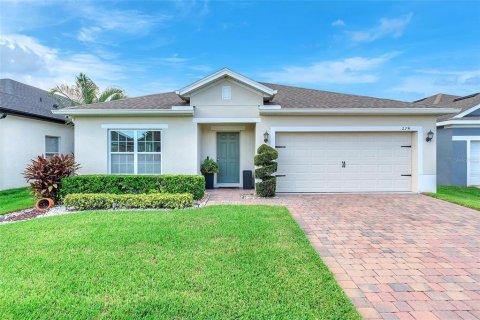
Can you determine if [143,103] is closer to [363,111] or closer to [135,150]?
[135,150]

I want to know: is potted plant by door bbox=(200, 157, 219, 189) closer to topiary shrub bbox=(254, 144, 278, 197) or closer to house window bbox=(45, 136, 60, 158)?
topiary shrub bbox=(254, 144, 278, 197)

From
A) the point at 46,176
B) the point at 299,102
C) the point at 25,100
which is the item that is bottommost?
the point at 46,176

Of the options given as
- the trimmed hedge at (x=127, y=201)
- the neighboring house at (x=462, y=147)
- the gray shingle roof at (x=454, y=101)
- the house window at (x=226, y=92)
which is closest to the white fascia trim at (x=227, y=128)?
the house window at (x=226, y=92)

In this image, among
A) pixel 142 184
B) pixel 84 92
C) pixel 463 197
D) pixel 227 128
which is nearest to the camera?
pixel 142 184

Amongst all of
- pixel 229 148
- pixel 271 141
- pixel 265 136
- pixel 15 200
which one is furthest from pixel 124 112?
pixel 271 141

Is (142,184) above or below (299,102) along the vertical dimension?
below

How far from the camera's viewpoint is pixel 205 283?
3434 mm

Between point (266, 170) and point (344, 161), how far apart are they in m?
3.43

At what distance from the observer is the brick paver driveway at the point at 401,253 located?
3.06 meters

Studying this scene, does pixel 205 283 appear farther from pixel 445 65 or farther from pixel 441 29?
pixel 445 65

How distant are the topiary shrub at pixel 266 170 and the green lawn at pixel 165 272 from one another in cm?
369

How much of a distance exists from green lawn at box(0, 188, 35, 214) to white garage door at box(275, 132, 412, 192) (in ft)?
29.7

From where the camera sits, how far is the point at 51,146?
14195 millimetres

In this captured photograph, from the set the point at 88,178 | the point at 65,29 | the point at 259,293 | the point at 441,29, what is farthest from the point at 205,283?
the point at 441,29
